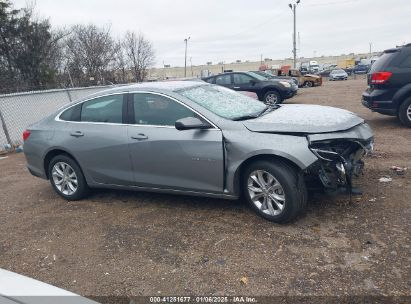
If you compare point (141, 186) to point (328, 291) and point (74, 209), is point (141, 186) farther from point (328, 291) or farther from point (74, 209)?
point (328, 291)

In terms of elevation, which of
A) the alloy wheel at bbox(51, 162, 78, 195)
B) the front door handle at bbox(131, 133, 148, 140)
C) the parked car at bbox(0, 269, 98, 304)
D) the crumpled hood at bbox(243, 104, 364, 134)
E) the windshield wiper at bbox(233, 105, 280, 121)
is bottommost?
the alloy wheel at bbox(51, 162, 78, 195)

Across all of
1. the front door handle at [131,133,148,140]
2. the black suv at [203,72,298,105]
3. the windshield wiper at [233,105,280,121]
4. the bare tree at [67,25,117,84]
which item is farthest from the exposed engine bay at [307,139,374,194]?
the bare tree at [67,25,117,84]

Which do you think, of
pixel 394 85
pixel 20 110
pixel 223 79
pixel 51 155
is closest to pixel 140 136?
A: pixel 51 155

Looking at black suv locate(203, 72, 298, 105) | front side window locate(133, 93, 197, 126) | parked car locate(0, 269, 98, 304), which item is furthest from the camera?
black suv locate(203, 72, 298, 105)

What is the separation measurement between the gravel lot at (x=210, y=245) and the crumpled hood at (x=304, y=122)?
0.99 metres

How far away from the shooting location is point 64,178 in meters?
5.32

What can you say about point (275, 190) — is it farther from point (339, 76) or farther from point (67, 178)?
point (339, 76)

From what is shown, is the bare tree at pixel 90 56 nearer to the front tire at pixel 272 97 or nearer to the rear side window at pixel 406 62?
the front tire at pixel 272 97

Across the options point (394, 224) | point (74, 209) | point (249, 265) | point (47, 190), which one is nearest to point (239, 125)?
point (249, 265)

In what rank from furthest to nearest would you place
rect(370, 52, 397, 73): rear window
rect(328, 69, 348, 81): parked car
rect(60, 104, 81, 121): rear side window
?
1. rect(328, 69, 348, 81): parked car
2. rect(370, 52, 397, 73): rear window
3. rect(60, 104, 81, 121): rear side window

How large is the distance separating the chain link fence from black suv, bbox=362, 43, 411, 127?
29.5 feet

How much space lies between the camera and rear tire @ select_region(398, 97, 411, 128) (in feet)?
25.8

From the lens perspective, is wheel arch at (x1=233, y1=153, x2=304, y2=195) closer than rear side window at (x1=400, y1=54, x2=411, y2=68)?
Yes

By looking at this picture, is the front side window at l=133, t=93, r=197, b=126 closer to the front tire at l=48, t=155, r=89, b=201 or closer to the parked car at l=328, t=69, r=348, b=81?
the front tire at l=48, t=155, r=89, b=201
